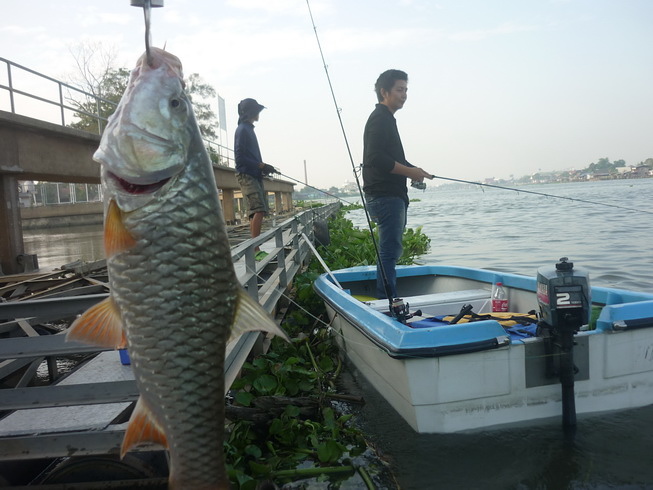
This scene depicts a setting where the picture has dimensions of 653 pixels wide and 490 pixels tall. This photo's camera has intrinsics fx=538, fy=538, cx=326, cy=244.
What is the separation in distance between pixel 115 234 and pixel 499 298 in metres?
5.21

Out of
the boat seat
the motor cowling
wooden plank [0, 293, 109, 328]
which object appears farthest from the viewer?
the boat seat

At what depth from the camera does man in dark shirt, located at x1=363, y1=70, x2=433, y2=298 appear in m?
5.63

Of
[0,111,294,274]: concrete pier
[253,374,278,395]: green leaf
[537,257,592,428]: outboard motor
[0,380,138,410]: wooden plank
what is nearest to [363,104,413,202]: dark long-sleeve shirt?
[537,257,592,428]: outboard motor

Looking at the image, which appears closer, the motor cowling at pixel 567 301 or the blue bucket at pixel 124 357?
the motor cowling at pixel 567 301

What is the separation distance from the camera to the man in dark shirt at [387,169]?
5.63 m

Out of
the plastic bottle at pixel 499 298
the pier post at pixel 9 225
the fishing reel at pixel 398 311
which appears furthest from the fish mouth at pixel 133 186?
the pier post at pixel 9 225

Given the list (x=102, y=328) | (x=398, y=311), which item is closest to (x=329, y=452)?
(x=398, y=311)

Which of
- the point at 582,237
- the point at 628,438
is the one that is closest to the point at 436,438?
the point at 628,438

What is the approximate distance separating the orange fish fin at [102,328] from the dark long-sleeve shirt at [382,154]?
4.38 metres

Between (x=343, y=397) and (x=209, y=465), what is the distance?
3.44 m

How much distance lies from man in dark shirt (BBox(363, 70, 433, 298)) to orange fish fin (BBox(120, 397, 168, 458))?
4.10 meters

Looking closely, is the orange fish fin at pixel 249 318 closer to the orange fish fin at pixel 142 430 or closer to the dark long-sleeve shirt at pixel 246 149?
the orange fish fin at pixel 142 430

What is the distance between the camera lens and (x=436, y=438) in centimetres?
391

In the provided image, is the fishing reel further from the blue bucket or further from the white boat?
the blue bucket
